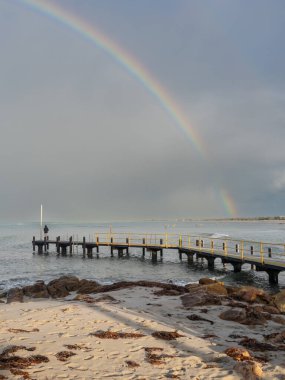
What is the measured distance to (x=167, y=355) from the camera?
8102 millimetres

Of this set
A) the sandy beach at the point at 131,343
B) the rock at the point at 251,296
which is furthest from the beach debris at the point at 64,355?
the rock at the point at 251,296

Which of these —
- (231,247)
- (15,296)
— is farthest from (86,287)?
(231,247)

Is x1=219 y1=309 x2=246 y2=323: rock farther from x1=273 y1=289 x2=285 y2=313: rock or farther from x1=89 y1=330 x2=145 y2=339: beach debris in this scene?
x1=89 y1=330 x2=145 y2=339: beach debris

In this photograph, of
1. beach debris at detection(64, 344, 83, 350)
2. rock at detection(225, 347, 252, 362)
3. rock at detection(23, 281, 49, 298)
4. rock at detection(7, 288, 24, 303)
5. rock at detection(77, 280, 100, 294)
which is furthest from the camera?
rock at detection(77, 280, 100, 294)

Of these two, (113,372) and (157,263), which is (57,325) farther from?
(157,263)

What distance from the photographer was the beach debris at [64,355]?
25.1ft

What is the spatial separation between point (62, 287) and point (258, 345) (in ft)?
42.8

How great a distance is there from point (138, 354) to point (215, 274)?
23554 millimetres

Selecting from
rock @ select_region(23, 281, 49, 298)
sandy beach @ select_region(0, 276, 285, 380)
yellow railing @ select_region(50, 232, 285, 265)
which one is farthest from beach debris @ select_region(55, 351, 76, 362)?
yellow railing @ select_region(50, 232, 285, 265)

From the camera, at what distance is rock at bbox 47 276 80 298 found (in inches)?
735

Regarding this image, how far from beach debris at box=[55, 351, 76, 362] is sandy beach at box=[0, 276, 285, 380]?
0.9 inches

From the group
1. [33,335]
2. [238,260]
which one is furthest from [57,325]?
[238,260]

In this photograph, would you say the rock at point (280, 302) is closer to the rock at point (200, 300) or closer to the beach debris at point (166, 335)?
the rock at point (200, 300)

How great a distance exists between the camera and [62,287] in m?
20.0
